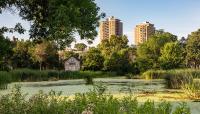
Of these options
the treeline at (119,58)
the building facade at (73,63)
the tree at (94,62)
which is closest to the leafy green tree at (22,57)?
the treeline at (119,58)

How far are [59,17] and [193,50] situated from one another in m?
65.1

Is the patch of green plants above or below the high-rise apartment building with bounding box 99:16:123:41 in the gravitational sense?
below

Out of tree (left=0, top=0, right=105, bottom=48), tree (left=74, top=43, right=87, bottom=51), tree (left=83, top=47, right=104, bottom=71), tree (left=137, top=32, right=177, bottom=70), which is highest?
tree (left=74, top=43, right=87, bottom=51)

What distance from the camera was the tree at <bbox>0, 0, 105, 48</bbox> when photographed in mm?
6254

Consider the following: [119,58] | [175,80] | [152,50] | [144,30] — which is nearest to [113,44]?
[152,50]

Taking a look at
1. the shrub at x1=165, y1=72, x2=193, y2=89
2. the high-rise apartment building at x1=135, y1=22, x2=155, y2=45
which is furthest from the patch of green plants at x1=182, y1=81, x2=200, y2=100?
the high-rise apartment building at x1=135, y1=22, x2=155, y2=45

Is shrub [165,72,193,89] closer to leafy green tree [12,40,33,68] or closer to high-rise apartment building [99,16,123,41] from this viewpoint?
leafy green tree [12,40,33,68]

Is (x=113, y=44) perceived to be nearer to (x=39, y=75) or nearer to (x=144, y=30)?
(x=39, y=75)

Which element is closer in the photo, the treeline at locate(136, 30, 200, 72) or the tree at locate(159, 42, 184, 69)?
the tree at locate(159, 42, 184, 69)

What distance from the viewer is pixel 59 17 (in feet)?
20.1

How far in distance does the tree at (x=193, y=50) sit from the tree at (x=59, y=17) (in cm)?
6201

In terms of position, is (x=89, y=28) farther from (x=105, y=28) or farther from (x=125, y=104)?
(x=105, y=28)

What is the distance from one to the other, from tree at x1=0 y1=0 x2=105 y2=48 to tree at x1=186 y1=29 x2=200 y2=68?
62013 mm

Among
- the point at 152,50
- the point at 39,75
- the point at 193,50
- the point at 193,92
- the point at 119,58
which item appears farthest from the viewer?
the point at 193,50
